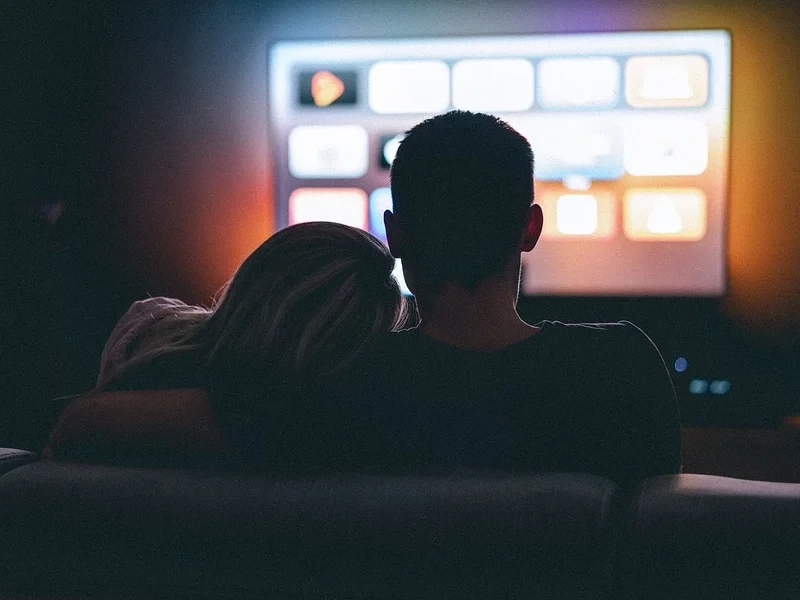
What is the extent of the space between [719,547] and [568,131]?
250cm

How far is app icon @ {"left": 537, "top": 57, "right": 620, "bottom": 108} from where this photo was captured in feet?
9.86

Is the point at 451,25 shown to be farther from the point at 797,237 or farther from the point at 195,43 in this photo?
the point at 797,237

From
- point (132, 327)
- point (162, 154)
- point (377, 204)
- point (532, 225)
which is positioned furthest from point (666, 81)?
point (132, 327)

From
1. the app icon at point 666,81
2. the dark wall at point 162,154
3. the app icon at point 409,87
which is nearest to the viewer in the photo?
the app icon at point 666,81

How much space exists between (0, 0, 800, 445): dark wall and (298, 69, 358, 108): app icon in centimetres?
18

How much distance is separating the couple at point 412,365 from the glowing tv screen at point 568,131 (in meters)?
1.98

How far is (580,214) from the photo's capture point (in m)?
3.04

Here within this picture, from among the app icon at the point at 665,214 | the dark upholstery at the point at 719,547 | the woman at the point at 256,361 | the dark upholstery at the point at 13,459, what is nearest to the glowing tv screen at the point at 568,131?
the app icon at the point at 665,214

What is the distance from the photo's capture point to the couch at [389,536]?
26.2 inches

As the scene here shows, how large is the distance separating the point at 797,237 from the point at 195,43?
7.48 feet

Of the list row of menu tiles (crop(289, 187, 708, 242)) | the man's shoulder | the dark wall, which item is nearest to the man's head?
the man's shoulder

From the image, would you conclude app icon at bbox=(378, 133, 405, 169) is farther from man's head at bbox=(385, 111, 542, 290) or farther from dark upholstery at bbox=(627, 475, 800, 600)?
dark upholstery at bbox=(627, 475, 800, 600)

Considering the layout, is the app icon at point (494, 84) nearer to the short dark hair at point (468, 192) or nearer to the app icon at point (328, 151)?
the app icon at point (328, 151)

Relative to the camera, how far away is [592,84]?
3016 mm
